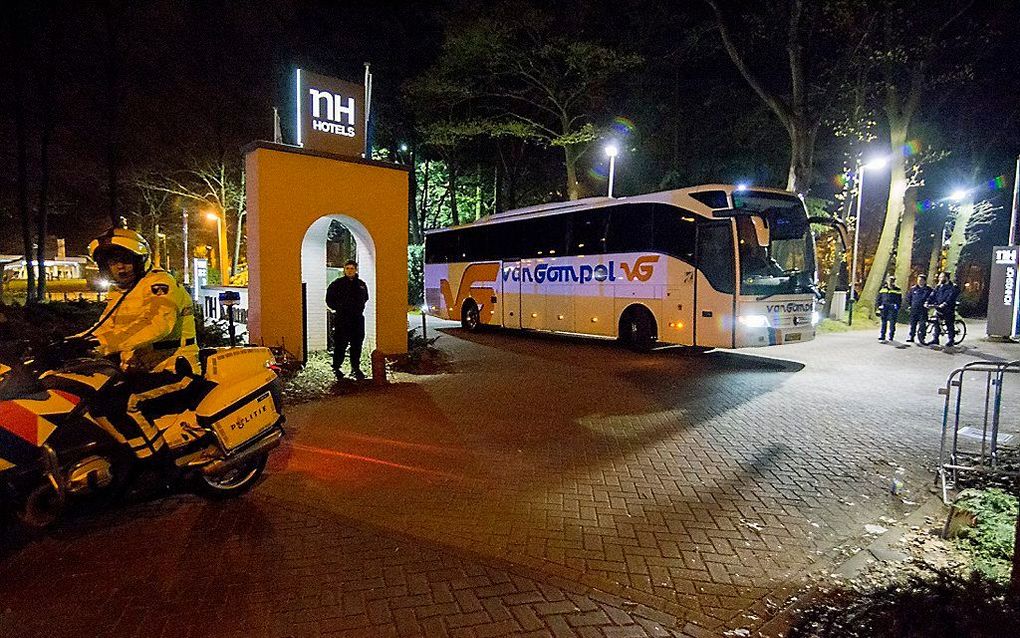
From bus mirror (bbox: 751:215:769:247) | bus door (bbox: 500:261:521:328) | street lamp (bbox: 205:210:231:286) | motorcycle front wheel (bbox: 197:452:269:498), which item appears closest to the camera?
motorcycle front wheel (bbox: 197:452:269:498)

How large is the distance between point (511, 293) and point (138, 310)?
46.7 feet

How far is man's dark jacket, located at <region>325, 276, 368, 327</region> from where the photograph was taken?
33.1 feet

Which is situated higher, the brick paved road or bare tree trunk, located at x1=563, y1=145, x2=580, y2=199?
bare tree trunk, located at x1=563, y1=145, x2=580, y2=199

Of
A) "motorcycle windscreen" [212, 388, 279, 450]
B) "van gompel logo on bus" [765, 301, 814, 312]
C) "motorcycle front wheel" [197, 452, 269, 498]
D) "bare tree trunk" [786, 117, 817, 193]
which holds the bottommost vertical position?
"motorcycle front wheel" [197, 452, 269, 498]

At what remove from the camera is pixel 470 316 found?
67.4ft

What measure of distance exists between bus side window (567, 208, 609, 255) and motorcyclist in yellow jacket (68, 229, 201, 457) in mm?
11738

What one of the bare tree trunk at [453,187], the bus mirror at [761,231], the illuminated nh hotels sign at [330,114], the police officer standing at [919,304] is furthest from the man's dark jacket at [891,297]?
the bare tree trunk at [453,187]

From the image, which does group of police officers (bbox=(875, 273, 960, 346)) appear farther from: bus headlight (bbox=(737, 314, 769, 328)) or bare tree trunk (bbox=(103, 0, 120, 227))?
bare tree trunk (bbox=(103, 0, 120, 227))

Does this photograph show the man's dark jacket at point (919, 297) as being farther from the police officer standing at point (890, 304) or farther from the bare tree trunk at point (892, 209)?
the bare tree trunk at point (892, 209)

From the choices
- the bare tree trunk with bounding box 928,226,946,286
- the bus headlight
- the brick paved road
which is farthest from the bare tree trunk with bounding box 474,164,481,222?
the brick paved road

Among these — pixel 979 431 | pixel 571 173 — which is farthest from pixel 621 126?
pixel 979 431

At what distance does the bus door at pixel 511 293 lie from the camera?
18375 mm

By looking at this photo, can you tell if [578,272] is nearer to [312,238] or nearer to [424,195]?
[312,238]

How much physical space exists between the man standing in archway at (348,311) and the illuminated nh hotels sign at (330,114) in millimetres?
2808
